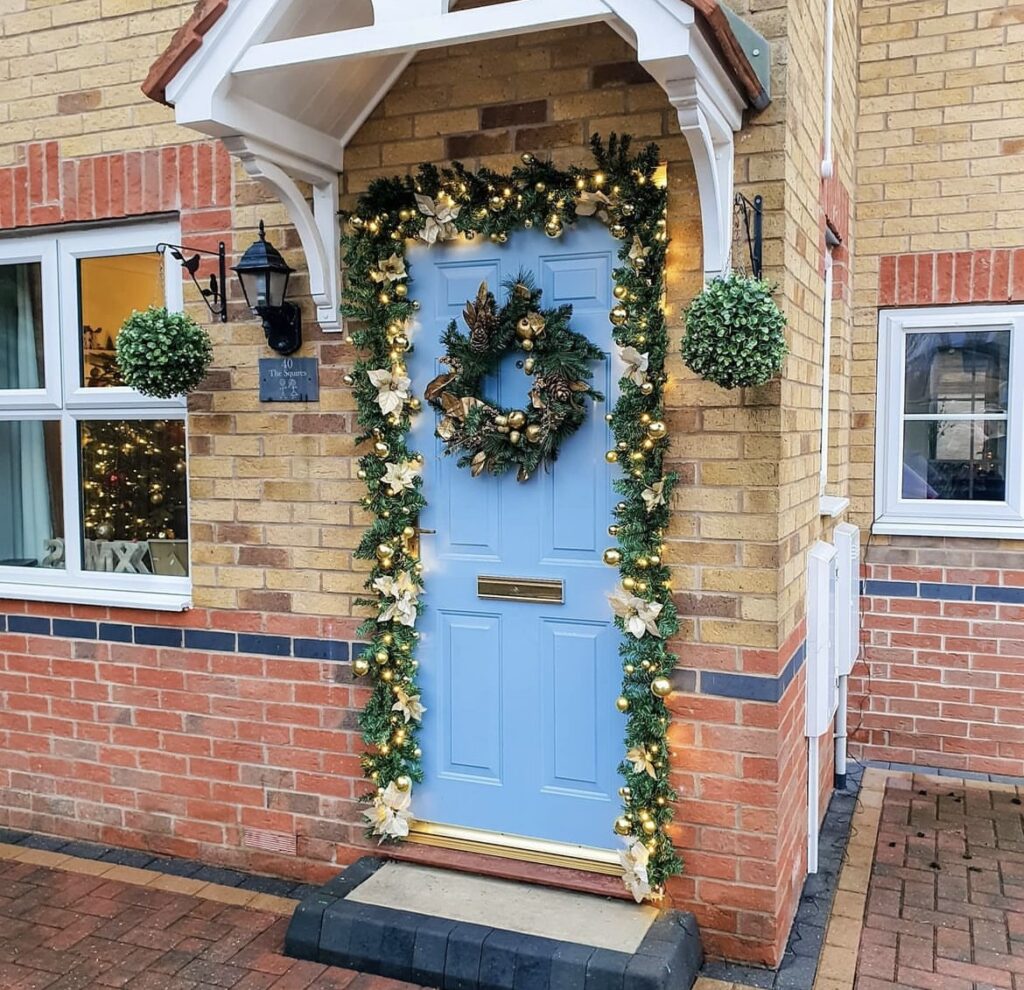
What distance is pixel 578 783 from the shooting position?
3.57m

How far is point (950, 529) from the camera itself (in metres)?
4.95

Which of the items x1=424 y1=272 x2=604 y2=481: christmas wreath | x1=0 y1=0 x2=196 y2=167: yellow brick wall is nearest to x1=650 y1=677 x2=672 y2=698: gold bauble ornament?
x1=424 y1=272 x2=604 y2=481: christmas wreath

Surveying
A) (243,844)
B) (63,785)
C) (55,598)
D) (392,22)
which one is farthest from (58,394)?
(392,22)

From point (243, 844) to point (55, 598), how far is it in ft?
4.66

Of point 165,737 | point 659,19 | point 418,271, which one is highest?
point 659,19

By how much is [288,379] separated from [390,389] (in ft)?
1.55

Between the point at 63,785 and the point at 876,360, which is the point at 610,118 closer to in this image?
the point at 876,360

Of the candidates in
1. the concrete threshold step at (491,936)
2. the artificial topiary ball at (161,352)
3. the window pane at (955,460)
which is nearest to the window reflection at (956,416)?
the window pane at (955,460)

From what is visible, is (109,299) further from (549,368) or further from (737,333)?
(737,333)

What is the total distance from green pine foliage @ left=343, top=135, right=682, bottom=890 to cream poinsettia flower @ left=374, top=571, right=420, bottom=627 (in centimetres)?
3

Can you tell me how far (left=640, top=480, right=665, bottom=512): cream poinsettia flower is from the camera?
3242mm

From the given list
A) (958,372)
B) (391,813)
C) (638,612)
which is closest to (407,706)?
(391,813)

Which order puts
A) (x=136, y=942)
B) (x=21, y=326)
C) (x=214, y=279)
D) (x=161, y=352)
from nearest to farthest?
1. (x=136, y=942)
2. (x=161, y=352)
3. (x=214, y=279)
4. (x=21, y=326)

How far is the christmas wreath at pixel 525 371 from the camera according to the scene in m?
3.38
